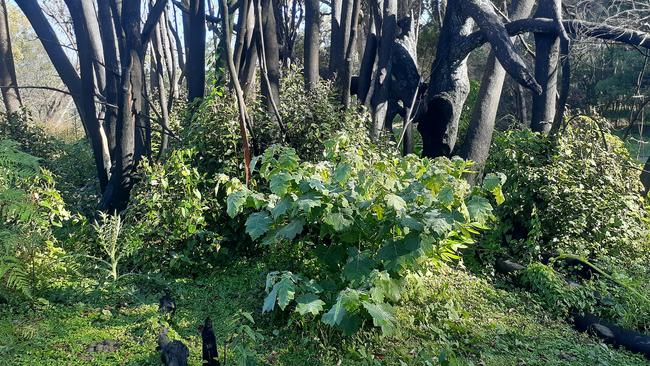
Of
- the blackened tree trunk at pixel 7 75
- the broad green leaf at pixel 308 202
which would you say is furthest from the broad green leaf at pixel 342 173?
the blackened tree trunk at pixel 7 75

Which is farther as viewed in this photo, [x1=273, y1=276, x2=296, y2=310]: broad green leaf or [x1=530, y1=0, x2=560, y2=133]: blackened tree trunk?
[x1=530, y1=0, x2=560, y2=133]: blackened tree trunk

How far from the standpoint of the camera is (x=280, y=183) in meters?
3.67

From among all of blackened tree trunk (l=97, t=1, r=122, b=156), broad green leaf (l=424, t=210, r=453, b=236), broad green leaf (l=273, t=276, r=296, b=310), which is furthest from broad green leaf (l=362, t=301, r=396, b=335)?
blackened tree trunk (l=97, t=1, r=122, b=156)

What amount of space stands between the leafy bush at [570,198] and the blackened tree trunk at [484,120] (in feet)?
1.91

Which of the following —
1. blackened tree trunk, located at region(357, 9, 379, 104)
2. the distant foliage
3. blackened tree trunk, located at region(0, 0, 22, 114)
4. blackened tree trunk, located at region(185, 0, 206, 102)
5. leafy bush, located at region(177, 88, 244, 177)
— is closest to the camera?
leafy bush, located at region(177, 88, 244, 177)

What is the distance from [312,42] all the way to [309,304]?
488 centimetres

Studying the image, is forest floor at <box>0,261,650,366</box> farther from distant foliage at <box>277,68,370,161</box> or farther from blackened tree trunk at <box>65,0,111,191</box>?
blackened tree trunk at <box>65,0,111,191</box>

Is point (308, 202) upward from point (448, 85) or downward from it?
downward

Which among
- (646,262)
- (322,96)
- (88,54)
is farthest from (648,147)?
(88,54)

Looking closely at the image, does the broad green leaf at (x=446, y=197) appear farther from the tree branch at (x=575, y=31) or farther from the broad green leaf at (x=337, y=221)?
the tree branch at (x=575, y=31)

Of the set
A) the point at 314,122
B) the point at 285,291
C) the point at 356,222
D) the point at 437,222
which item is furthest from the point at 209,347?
→ the point at 314,122

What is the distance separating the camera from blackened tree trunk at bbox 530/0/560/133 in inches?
300

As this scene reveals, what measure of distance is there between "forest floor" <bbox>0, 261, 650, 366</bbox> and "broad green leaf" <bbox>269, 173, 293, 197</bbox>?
89 centimetres

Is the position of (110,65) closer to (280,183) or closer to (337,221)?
(280,183)
